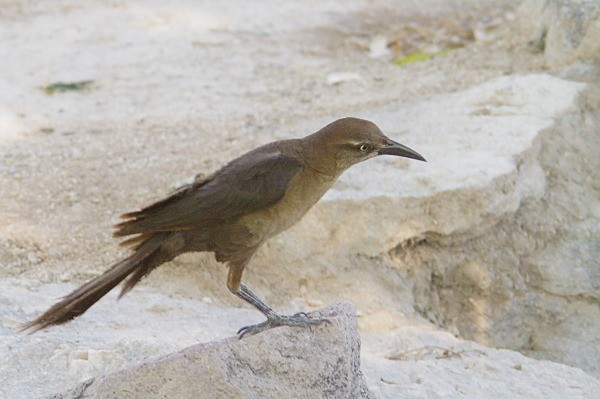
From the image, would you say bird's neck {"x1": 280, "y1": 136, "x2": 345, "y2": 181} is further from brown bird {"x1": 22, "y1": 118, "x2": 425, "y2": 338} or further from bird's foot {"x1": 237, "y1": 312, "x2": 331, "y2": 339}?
bird's foot {"x1": 237, "y1": 312, "x2": 331, "y2": 339}

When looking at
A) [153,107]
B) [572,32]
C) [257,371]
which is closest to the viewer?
[257,371]

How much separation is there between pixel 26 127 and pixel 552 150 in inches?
143

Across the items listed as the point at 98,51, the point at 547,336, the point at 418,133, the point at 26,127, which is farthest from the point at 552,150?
the point at 98,51

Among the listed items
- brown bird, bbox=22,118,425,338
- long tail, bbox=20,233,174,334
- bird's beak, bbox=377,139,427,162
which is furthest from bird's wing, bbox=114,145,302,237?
bird's beak, bbox=377,139,427,162

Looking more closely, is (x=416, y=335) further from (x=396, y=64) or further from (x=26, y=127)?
(x=396, y=64)

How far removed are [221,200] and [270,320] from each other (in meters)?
0.54

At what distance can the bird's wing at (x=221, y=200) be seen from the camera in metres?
3.71

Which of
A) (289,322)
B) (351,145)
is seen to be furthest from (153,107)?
(289,322)

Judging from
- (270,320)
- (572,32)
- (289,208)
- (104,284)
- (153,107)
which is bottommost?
(153,107)

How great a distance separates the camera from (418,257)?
5145 millimetres

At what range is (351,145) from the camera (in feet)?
12.3

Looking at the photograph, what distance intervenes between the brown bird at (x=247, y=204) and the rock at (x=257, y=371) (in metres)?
0.45

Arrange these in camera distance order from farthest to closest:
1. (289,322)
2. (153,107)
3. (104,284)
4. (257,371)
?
(153,107), (104,284), (289,322), (257,371)

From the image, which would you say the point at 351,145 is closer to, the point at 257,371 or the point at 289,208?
the point at 289,208
